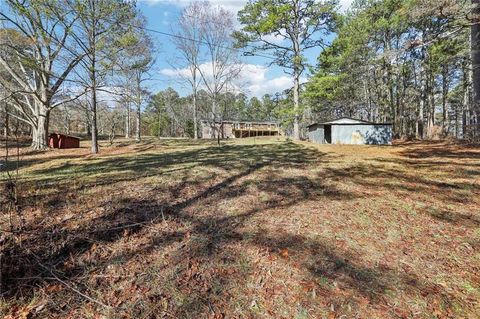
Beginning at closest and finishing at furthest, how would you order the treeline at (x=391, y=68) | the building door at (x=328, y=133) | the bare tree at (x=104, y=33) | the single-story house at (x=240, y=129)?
the bare tree at (x=104, y=33), the treeline at (x=391, y=68), the building door at (x=328, y=133), the single-story house at (x=240, y=129)

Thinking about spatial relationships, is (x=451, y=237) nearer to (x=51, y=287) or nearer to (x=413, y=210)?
(x=413, y=210)

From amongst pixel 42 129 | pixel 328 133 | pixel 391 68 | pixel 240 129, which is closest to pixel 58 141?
pixel 42 129

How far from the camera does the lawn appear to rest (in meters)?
2.24

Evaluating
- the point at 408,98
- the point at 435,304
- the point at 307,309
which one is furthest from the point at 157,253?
the point at 408,98

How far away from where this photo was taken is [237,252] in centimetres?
291

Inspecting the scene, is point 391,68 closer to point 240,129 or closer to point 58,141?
point 240,129

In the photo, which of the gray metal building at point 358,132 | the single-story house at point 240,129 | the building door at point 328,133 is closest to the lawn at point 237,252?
the gray metal building at point 358,132

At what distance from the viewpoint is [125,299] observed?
2.29 m

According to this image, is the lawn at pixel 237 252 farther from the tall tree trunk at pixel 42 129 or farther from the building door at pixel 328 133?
the building door at pixel 328 133

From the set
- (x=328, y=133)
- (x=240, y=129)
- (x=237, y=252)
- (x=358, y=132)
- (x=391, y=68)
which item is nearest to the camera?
(x=237, y=252)

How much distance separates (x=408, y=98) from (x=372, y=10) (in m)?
13.7

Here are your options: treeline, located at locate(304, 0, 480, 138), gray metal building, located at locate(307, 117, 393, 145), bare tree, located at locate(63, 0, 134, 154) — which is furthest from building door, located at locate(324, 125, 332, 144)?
bare tree, located at locate(63, 0, 134, 154)

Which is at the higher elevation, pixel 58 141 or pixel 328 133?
pixel 328 133

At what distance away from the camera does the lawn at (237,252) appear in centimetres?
224
